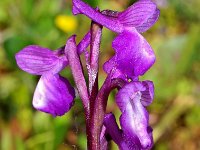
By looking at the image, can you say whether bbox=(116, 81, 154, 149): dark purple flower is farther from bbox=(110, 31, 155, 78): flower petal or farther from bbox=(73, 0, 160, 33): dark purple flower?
bbox=(73, 0, 160, 33): dark purple flower

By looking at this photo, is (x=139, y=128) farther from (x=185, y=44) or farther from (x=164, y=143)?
(x=185, y=44)

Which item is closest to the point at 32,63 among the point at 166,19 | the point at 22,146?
the point at 22,146

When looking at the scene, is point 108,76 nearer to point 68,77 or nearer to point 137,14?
point 137,14

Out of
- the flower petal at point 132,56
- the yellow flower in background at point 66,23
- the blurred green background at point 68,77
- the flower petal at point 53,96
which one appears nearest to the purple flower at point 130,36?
the flower petal at point 132,56

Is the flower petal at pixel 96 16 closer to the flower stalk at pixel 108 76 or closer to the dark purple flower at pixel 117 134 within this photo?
the flower stalk at pixel 108 76

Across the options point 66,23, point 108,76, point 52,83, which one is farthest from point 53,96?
point 66,23

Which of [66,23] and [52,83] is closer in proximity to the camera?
[52,83]

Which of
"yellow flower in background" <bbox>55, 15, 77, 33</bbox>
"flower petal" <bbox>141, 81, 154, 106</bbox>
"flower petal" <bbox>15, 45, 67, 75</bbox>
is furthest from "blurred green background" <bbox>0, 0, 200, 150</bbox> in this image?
"flower petal" <bbox>141, 81, 154, 106</bbox>
